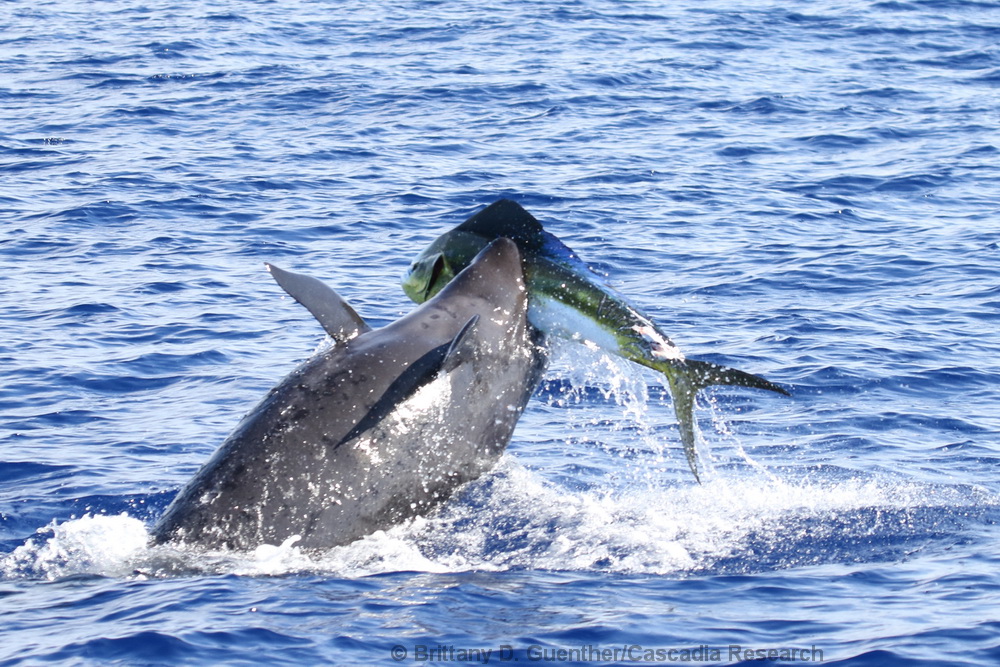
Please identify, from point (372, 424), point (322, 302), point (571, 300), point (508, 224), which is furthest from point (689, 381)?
point (322, 302)

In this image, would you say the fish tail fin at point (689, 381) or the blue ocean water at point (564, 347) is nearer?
the blue ocean water at point (564, 347)

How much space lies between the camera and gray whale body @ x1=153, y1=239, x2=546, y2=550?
9.94 m

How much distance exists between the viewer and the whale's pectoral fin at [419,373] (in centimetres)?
1020

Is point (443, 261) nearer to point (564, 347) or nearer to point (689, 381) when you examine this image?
point (564, 347)

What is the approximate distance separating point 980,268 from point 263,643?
15.7 metres

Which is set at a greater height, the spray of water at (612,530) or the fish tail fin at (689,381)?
the fish tail fin at (689,381)

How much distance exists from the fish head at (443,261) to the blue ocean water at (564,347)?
69.2 inches

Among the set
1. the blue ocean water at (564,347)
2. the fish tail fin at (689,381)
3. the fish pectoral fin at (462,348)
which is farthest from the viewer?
the fish tail fin at (689,381)

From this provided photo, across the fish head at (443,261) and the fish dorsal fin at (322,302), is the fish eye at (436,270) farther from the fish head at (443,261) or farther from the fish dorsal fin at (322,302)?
the fish dorsal fin at (322,302)

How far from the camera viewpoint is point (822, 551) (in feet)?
36.8

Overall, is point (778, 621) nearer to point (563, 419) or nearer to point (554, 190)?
point (563, 419)

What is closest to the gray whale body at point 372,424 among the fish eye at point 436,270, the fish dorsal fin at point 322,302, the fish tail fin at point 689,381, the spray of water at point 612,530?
the fish dorsal fin at point 322,302

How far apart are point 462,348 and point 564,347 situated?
125 centimetres

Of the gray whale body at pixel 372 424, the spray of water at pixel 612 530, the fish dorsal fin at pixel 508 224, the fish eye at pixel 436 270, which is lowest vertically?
the spray of water at pixel 612 530
